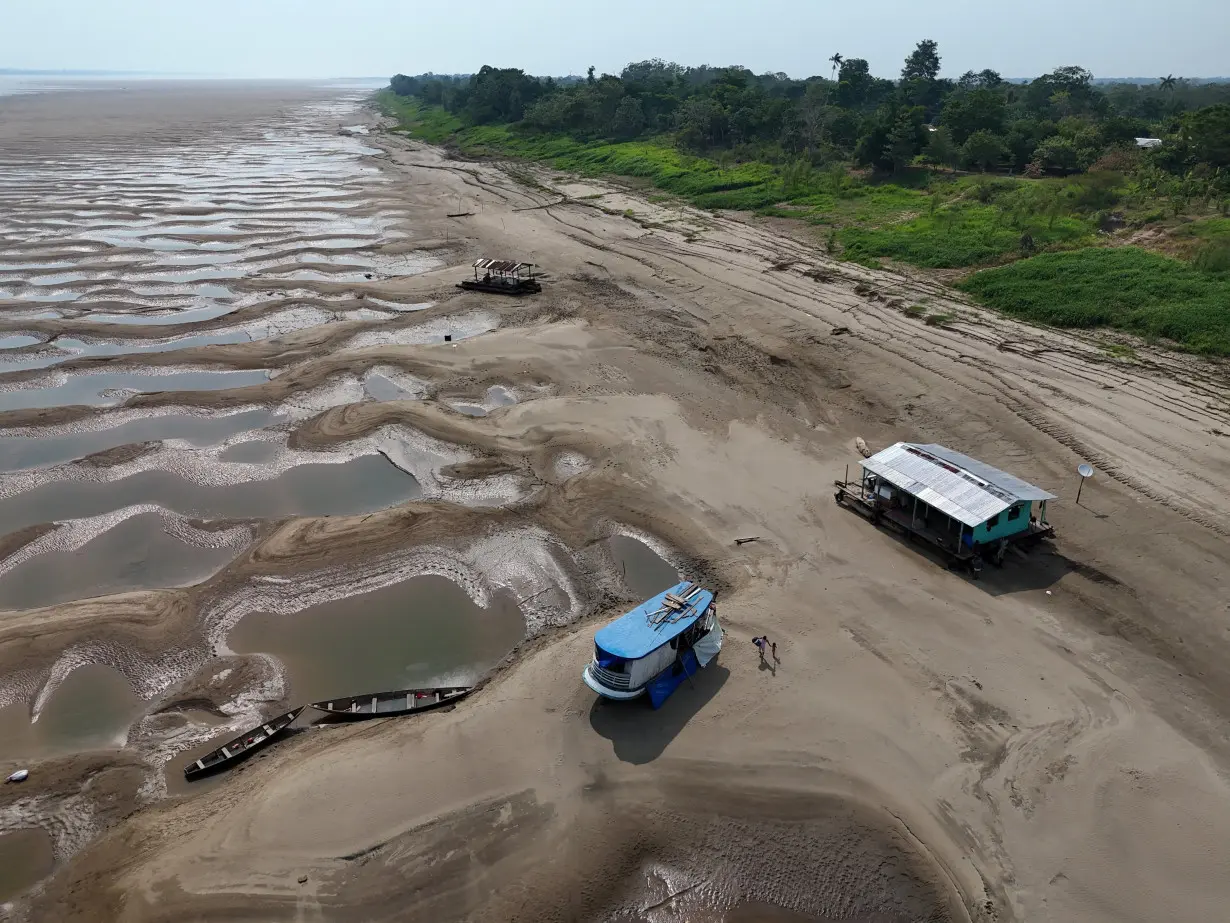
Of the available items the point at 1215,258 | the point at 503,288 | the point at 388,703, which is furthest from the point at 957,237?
the point at 388,703

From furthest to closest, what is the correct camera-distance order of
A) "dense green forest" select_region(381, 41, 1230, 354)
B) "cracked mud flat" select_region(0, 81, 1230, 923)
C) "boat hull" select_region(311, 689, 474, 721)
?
"dense green forest" select_region(381, 41, 1230, 354), "boat hull" select_region(311, 689, 474, 721), "cracked mud flat" select_region(0, 81, 1230, 923)

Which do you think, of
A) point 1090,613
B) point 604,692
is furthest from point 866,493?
point 604,692

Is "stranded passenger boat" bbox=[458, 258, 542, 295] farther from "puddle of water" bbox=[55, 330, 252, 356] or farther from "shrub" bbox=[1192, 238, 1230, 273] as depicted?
"shrub" bbox=[1192, 238, 1230, 273]

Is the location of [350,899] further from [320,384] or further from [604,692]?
[320,384]

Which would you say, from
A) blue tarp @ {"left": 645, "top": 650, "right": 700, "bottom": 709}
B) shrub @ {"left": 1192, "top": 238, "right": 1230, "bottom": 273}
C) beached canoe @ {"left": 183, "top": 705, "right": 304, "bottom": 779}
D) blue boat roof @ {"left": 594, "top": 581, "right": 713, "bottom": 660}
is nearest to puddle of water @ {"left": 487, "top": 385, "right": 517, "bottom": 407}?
blue boat roof @ {"left": 594, "top": 581, "right": 713, "bottom": 660}

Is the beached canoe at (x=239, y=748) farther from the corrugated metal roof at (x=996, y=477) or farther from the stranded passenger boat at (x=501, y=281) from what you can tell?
the stranded passenger boat at (x=501, y=281)

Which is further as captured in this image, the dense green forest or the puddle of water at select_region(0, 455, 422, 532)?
the dense green forest
